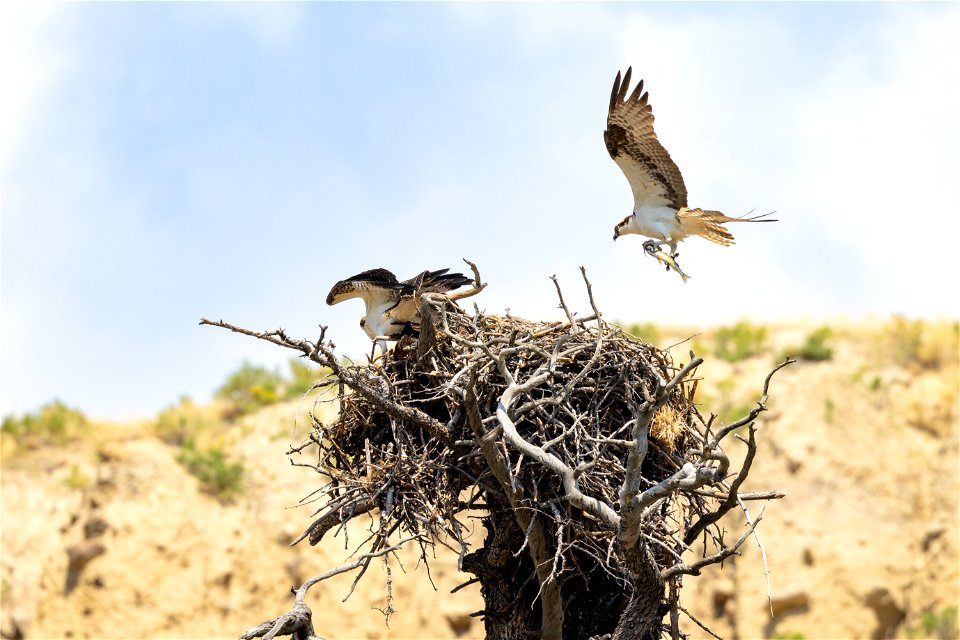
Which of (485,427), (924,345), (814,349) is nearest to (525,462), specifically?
(485,427)

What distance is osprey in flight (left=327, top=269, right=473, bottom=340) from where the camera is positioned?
27.4 ft

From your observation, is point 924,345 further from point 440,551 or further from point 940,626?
point 440,551

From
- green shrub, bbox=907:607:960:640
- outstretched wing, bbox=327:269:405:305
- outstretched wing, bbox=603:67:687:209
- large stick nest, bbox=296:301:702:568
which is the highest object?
outstretched wing, bbox=603:67:687:209

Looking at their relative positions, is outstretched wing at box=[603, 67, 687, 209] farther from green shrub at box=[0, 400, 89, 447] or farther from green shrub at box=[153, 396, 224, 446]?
green shrub at box=[0, 400, 89, 447]

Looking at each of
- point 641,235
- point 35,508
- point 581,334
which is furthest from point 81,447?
point 581,334

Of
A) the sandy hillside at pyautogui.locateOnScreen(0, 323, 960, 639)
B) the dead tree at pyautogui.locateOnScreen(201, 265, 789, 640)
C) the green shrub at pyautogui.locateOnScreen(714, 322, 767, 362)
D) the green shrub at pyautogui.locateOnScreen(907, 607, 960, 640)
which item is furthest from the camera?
the green shrub at pyautogui.locateOnScreen(714, 322, 767, 362)

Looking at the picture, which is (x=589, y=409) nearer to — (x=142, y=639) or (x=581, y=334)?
(x=581, y=334)

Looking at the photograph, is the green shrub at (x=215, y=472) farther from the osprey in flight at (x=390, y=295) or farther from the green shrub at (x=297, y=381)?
the osprey in flight at (x=390, y=295)

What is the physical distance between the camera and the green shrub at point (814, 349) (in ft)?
66.8

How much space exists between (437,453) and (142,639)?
11366 mm

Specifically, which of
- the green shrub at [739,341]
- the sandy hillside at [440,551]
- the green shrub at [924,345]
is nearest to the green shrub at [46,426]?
the sandy hillside at [440,551]

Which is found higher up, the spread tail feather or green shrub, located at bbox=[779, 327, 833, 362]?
green shrub, located at bbox=[779, 327, 833, 362]

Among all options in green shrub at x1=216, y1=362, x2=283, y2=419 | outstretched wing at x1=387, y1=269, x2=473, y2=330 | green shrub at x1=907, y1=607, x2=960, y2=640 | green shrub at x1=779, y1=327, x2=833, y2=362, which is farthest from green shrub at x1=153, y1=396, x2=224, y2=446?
outstretched wing at x1=387, y1=269, x2=473, y2=330

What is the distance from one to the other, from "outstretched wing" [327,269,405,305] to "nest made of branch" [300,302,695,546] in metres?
0.82
